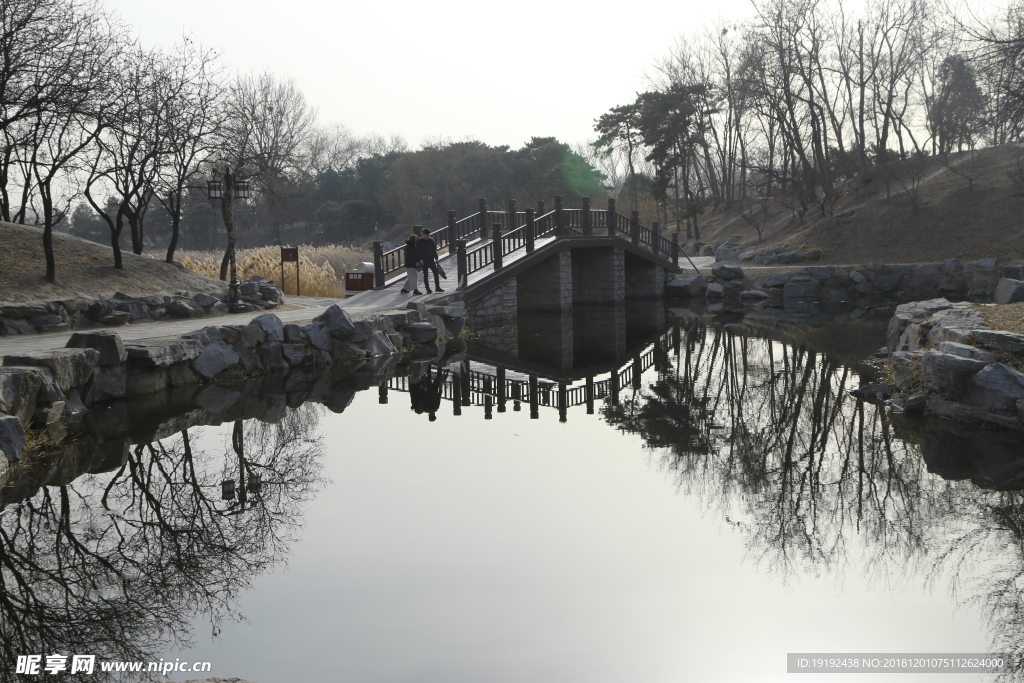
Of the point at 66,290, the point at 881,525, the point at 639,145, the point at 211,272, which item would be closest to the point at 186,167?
the point at 211,272

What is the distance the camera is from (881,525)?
23.5 ft

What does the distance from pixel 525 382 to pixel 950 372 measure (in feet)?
21.8

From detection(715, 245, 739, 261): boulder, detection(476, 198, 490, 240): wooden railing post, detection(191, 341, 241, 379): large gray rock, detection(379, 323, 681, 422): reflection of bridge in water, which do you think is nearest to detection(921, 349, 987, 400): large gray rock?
detection(379, 323, 681, 422): reflection of bridge in water

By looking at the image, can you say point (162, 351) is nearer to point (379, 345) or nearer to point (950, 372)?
point (379, 345)

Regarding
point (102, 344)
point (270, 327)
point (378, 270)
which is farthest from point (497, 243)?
point (102, 344)

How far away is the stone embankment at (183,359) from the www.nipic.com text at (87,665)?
3774 mm

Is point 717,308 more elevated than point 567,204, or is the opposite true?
point 567,204

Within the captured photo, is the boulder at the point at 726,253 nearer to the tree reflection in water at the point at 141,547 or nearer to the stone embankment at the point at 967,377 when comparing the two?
the stone embankment at the point at 967,377

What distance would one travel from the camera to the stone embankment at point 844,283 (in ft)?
94.2

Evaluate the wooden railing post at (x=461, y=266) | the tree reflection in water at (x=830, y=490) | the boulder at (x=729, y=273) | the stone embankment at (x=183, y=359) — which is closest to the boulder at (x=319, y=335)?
the stone embankment at (x=183, y=359)

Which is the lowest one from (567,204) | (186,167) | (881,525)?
(881,525)

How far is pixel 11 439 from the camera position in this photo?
8.33 metres

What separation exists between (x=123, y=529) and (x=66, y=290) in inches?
436

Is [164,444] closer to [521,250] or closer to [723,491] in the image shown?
[723,491]
